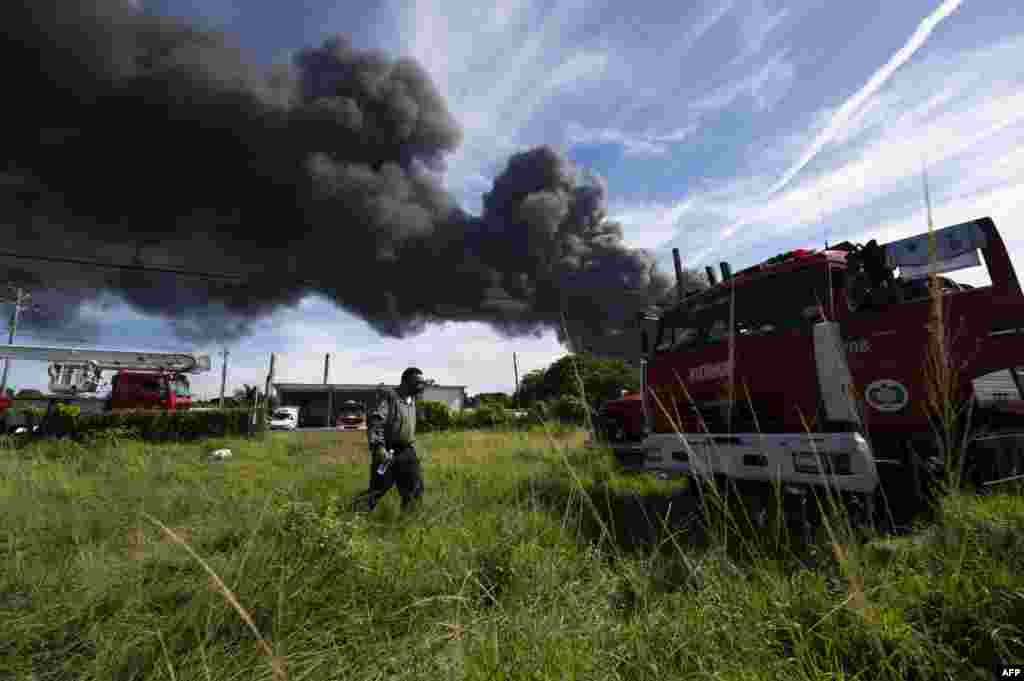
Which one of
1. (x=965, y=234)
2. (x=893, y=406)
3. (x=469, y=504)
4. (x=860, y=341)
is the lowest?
(x=469, y=504)

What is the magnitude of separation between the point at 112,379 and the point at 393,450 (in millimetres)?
15050

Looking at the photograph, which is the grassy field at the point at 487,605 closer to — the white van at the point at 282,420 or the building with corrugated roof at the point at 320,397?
the white van at the point at 282,420

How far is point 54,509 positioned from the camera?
3.81 meters

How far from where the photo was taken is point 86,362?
14078mm

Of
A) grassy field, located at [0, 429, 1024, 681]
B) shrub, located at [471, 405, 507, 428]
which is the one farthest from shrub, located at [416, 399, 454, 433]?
grassy field, located at [0, 429, 1024, 681]

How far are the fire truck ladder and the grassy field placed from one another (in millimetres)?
13958

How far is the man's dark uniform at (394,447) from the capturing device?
13.6 feet

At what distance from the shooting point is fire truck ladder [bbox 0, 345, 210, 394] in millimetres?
13766

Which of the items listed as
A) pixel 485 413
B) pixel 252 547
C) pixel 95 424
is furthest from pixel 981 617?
pixel 485 413

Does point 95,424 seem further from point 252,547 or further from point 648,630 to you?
point 648,630

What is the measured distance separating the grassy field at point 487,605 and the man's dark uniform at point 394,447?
985mm

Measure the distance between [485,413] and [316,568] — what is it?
1777 cm

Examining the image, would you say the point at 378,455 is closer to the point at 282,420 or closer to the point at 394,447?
the point at 394,447

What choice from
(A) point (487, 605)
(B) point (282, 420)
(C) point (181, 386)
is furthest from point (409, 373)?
(B) point (282, 420)
